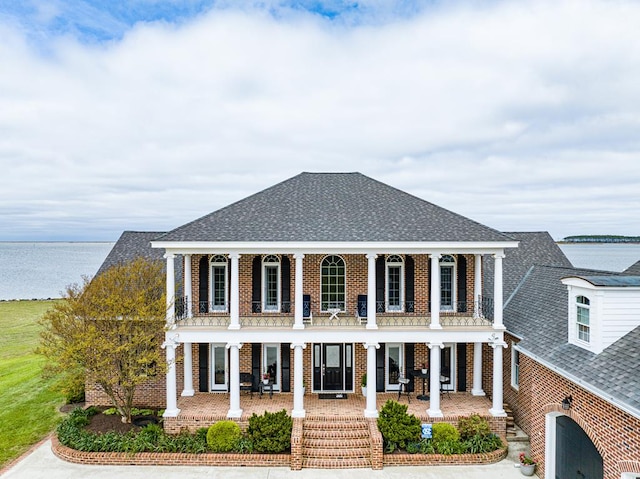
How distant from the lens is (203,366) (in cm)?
1762

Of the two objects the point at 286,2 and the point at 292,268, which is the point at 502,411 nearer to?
the point at 292,268

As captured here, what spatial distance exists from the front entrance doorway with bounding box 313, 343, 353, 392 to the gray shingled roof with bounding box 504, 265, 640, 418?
21.6 ft

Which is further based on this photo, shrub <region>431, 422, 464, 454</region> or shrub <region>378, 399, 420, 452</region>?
shrub <region>378, 399, 420, 452</region>

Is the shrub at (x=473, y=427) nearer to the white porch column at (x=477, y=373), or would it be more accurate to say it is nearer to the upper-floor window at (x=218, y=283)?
the white porch column at (x=477, y=373)

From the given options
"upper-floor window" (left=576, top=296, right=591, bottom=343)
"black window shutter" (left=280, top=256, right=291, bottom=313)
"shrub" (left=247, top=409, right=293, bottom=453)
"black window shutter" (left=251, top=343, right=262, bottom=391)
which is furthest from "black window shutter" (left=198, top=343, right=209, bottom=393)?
"upper-floor window" (left=576, top=296, right=591, bottom=343)

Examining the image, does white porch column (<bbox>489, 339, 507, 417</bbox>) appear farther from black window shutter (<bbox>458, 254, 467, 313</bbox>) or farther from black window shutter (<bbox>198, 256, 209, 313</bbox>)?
black window shutter (<bbox>198, 256, 209, 313</bbox>)

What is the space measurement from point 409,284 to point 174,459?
10.8 m

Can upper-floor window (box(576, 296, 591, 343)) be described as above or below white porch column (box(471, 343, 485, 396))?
above

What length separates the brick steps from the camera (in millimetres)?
13117

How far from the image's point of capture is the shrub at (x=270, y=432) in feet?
44.0

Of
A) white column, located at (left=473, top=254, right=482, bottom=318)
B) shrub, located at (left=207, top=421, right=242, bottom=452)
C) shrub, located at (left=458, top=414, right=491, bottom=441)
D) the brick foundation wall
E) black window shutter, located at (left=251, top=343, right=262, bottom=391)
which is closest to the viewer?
the brick foundation wall

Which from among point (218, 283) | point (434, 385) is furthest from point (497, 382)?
point (218, 283)

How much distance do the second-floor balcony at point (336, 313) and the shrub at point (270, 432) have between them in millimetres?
3375

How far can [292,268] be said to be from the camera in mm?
17594
